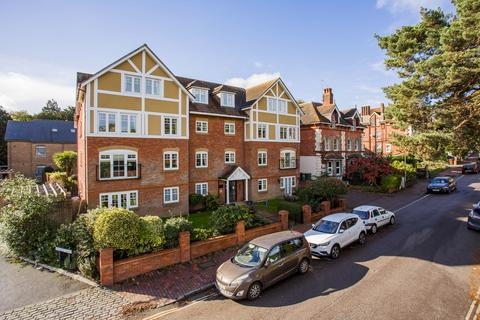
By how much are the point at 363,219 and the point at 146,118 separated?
16.5m

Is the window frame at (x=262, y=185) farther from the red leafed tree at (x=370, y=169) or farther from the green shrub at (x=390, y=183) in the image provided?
the green shrub at (x=390, y=183)

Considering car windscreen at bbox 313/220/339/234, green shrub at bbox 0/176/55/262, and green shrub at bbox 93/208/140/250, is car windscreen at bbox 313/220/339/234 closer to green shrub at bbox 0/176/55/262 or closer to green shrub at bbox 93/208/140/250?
green shrub at bbox 93/208/140/250

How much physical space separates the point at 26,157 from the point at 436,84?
5001 cm

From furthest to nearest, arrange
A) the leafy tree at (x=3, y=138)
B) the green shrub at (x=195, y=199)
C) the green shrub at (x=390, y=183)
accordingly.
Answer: the leafy tree at (x=3, y=138) → the green shrub at (x=390, y=183) → the green shrub at (x=195, y=199)

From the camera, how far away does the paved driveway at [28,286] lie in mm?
9391

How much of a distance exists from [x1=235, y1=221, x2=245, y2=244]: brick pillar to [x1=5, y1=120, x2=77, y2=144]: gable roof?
39647 millimetres

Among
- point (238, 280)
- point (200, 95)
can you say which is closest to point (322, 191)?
point (200, 95)

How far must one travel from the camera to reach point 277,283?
1013cm

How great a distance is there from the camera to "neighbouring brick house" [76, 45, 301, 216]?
1702cm

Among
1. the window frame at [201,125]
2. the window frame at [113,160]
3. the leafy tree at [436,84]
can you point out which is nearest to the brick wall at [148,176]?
the window frame at [113,160]

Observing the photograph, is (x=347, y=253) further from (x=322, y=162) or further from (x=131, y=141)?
(x=322, y=162)

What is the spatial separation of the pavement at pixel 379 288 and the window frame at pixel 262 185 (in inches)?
506

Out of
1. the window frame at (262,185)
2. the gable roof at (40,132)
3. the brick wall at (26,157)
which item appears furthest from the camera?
the gable roof at (40,132)

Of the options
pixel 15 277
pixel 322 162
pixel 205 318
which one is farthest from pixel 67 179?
pixel 322 162
